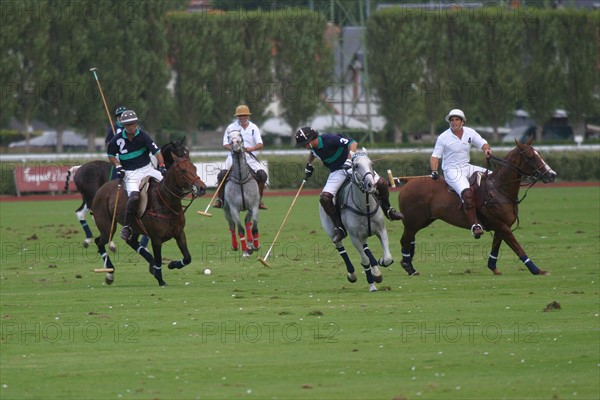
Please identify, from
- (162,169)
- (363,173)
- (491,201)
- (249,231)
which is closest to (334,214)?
(363,173)

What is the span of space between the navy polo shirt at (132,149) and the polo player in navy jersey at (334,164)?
8.48ft

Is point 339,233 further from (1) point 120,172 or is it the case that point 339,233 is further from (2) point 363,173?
(1) point 120,172

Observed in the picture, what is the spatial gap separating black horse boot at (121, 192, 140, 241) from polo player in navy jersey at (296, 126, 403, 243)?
2.55 m

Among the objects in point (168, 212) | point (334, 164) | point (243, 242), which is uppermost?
point (334, 164)

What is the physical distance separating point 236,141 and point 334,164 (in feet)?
12.8

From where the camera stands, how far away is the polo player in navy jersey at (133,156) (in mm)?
16797

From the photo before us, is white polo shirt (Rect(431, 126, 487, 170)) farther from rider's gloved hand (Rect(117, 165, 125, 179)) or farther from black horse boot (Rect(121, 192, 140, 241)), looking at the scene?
rider's gloved hand (Rect(117, 165, 125, 179))

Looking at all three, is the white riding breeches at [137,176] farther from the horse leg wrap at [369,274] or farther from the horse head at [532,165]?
the horse head at [532,165]

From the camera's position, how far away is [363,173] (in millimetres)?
14695

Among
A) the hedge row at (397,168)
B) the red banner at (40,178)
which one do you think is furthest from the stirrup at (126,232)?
the red banner at (40,178)

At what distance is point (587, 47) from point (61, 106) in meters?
25.6

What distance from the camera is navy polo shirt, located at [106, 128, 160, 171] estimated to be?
17.0 m

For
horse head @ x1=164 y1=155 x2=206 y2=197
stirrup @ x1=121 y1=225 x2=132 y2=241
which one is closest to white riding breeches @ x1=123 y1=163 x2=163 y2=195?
stirrup @ x1=121 y1=225 x2=132 y2=241

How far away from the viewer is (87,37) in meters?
53.0
